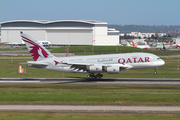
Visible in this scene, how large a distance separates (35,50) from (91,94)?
51.1 ft

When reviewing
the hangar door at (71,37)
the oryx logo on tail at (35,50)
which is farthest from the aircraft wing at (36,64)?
the hangar door at (71,37)

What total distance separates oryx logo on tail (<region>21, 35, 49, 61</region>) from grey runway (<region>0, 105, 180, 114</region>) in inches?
704

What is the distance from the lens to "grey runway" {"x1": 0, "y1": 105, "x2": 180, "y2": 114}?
2356 cm

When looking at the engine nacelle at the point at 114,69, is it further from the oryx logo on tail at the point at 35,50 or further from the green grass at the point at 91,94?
the oryx logo on tail at the point at 35,50

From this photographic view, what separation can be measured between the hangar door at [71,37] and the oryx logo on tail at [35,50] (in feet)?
500

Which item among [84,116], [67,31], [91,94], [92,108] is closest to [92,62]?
[91,94]

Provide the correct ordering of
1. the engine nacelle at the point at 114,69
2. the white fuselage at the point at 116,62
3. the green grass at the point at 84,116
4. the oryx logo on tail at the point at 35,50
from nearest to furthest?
the green grass at the point at 84,116
the engine nacelle at the point at 114,69
the oryx logo on tail at the point at 35,50
the white fuselage at the point at 116,62

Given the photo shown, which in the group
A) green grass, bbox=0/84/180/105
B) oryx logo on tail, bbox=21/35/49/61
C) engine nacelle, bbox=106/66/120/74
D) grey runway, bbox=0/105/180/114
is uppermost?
oryx logo on tail, bbox=21/35/49/61

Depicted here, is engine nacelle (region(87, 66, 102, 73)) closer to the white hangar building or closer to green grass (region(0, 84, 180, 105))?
green grass (region(0, 84, 180, 105))

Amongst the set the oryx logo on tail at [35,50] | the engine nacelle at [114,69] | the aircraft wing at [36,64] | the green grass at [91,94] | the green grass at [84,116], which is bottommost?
the green grass at [84,116]

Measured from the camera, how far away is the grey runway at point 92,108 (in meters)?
23.6

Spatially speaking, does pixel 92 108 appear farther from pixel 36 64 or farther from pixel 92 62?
pixel 36 64

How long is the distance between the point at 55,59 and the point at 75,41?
153 metres

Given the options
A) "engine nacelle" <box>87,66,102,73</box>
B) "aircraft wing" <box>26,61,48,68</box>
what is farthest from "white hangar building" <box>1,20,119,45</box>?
"engine nacelle" <box>87,66,102,73</box>
